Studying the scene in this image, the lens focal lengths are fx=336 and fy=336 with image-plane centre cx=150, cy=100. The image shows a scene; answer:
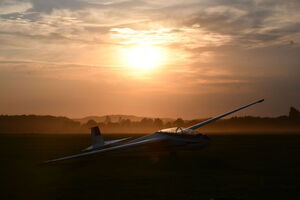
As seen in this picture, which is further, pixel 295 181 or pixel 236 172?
pixel 236 172

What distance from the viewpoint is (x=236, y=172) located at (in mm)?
16625

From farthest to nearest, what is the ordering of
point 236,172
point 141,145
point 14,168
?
point 141,145 → point 14,168 → point 236,172

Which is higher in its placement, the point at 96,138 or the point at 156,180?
the point at 96,138

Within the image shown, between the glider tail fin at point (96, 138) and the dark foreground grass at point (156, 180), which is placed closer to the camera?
the dark foreground grass at point (156, 180)

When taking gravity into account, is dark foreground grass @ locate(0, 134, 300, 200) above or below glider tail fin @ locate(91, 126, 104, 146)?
below

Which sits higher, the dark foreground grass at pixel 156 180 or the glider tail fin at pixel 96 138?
the glider tail fin at pixel 96 138

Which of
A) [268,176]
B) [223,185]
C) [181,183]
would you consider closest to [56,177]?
[181,183]

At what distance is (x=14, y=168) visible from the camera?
20016 mm

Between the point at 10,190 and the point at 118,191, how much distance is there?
4401mm

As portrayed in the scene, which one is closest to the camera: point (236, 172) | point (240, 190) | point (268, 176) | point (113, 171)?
point (240, 190)

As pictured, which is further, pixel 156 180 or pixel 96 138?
pixel 96 138

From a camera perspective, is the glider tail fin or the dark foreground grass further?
the glider tail fin

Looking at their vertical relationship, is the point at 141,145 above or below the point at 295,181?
above

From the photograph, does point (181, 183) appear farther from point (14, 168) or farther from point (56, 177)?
point (14, 168)
